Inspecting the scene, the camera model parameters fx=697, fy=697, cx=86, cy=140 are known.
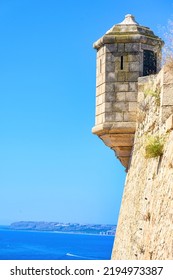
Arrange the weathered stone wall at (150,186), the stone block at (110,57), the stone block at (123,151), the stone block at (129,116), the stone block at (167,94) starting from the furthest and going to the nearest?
the stone block at (123,151), the stone block at (110,57), the stone block at (129,116), the stone block at (167,94), the weathered stone wall at (150,186)

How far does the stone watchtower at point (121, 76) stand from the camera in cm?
1105

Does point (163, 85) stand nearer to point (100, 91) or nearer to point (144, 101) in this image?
point (144, 101)

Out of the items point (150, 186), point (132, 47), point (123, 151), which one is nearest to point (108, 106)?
point (123, 151)

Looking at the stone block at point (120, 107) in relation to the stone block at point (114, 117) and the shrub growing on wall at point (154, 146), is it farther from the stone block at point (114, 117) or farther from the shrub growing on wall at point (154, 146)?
the shrub growing on wall at point (154, 146)

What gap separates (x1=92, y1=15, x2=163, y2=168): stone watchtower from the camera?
11.1 m

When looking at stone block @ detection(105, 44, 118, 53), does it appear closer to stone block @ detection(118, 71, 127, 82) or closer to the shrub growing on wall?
stone block @ detection(118, 71, 127, 82)

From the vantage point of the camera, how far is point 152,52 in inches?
446

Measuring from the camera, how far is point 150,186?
9227 mm

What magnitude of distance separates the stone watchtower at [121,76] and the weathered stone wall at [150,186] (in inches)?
8.1

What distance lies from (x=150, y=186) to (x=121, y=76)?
2506 mm

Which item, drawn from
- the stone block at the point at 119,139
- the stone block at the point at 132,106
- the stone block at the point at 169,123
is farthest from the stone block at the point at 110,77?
the stone block at the point at 169,123

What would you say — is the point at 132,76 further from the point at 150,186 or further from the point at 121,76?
the point at 150,186
